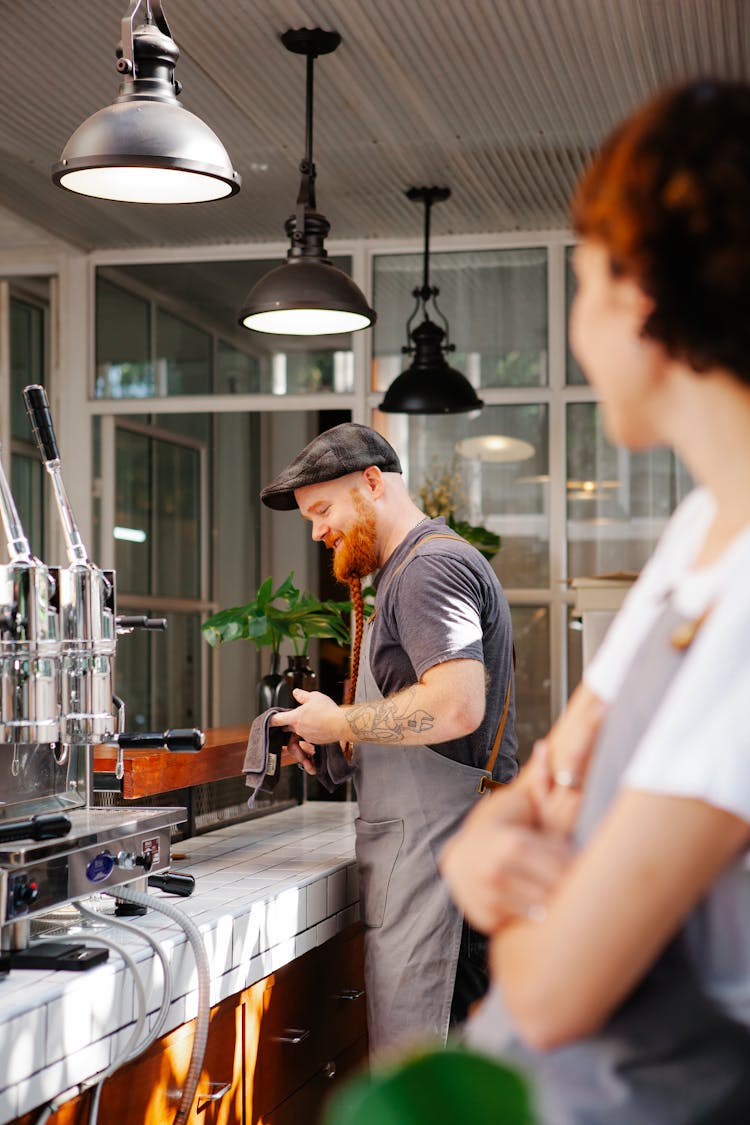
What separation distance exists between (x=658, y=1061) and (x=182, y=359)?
19.3 feet

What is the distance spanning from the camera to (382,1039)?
2383mm

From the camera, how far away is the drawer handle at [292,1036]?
2.44m

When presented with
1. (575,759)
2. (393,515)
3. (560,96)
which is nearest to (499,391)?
(560,96)

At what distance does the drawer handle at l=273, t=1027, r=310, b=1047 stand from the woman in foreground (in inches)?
71.2

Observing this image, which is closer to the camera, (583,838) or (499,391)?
(583,838)

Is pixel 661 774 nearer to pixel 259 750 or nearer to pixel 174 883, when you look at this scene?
pixel 174 883

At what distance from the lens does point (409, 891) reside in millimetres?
2375

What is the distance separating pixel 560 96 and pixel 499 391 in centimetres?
177

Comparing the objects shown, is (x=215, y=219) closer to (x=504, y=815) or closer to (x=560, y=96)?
(x=560, y=96)

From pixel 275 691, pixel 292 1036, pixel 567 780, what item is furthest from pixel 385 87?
pixel 567 780

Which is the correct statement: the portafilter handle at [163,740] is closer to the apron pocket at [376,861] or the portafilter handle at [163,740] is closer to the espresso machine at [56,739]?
the espresso machine at [56,739]

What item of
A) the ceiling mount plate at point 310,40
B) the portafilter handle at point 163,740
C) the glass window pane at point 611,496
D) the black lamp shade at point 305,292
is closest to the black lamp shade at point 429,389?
the glass window pane at point 611,496

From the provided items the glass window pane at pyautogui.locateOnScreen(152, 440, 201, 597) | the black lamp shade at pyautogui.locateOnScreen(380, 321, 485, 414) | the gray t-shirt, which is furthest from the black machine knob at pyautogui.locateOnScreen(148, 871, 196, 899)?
the glass window pane at pyautogui.locateOnScreen(152, 440, 201, 597)

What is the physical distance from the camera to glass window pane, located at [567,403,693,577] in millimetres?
Answer: 5871
